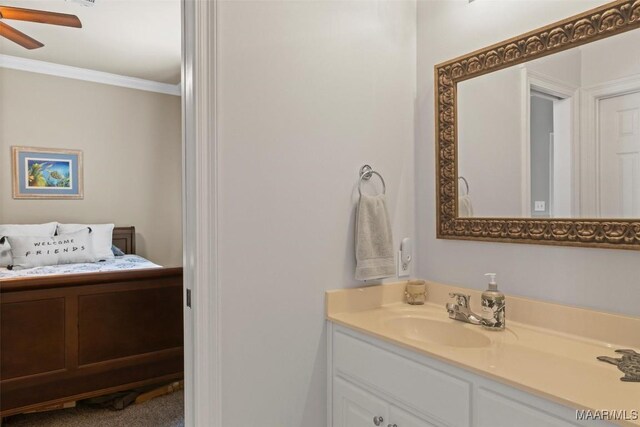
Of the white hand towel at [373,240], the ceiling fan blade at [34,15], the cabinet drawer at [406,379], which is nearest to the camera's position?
the cabinet drawer at [406,379]

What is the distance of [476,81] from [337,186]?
725mm

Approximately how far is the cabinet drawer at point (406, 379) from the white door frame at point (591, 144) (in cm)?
73

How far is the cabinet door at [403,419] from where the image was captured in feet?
3.83

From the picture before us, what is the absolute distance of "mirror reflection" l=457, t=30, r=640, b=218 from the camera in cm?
120

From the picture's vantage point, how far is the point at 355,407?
1410 millimetres

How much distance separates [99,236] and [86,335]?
6.62 ft

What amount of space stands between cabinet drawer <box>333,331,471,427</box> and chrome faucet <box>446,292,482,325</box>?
0.37m

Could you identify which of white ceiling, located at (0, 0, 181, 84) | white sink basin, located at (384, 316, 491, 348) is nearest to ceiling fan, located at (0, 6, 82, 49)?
white ceiling, located at (0, 0, 181, 84)

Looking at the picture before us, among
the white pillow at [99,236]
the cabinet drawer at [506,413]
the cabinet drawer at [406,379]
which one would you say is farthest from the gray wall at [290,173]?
the white pillow at [99,236]

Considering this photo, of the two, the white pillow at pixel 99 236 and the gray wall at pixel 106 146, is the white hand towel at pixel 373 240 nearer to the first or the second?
the white pillow at pixel 99 236

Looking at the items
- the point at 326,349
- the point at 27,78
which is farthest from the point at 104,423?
the point at 27,78

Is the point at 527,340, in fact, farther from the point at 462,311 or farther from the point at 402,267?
the point at 402,267

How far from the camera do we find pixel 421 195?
6.04ft

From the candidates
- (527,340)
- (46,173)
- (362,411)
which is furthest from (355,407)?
(46,173)
